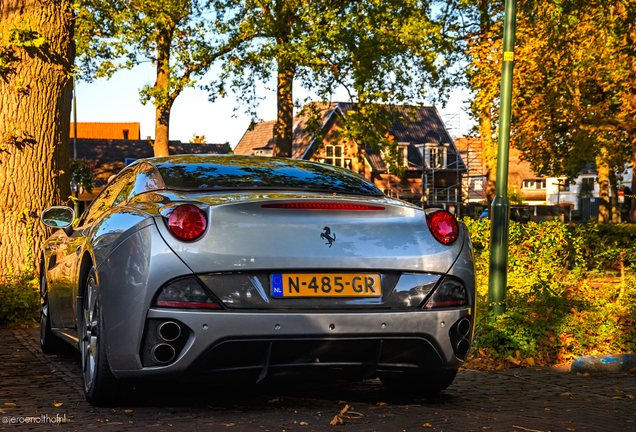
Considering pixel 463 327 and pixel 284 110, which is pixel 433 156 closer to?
pixel 284 110

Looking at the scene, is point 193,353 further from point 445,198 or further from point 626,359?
point 445,198

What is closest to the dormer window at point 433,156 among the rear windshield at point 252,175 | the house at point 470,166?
the house at point 470,166

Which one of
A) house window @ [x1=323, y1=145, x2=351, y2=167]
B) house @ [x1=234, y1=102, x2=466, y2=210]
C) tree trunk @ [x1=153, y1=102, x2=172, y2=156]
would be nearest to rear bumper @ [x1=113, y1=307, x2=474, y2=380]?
tree trunk @ [x1=153, y1=102, x2=172, y2=156]

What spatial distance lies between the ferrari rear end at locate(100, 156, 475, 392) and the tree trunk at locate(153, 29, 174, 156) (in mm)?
20929

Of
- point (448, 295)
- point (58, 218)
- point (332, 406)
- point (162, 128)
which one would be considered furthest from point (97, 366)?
point (162, 128)

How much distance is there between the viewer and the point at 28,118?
31.9ft

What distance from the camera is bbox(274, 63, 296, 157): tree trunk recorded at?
911 inches

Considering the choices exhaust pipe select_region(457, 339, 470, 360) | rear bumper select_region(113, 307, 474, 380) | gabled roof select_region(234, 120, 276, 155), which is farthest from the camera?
gabled roof select_region(234, 120, 276, 155)

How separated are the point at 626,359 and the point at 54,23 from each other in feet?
24.6

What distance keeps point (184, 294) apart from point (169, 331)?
0.65 feet

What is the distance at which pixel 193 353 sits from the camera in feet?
12.9

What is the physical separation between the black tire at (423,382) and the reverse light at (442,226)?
3.01 feet

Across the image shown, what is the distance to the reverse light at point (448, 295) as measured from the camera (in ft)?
14.1

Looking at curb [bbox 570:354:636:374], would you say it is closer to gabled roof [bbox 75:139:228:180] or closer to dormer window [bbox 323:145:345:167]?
dormer window [bbox 323:145:345:167]
